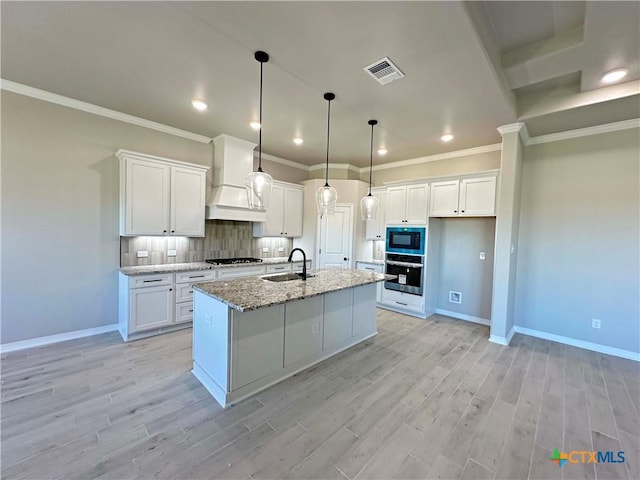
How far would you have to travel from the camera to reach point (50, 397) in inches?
90.4

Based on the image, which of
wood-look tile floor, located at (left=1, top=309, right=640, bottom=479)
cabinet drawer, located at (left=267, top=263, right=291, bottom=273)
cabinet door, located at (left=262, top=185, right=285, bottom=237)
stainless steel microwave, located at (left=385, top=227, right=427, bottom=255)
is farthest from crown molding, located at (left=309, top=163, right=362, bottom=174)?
wood-look tile floor, located at (left=1, top=309, right=640, bottom=479)

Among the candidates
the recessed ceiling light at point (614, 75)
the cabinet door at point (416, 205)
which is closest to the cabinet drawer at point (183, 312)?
the cabinet door at point (416, 205)

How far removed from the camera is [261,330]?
97.7 inches

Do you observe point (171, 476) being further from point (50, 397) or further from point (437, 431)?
point (437, 431)

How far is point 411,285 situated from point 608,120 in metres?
3.36

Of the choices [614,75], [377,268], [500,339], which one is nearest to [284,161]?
[377,268]

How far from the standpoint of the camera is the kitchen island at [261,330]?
7.48 feet

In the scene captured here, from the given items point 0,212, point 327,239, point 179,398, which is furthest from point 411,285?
point 0,212

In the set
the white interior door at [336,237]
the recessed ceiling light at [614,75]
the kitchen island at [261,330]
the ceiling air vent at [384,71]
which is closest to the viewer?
the kitchen island at [261,330]

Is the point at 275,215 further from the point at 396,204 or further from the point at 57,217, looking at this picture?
the point at 57,217

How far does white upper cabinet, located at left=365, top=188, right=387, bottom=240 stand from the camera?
5.35 metres

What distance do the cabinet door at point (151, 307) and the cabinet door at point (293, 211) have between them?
8.26ft

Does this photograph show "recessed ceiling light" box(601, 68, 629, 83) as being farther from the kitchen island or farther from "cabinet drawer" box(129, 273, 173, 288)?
"cabinet drawer" box(129, 273, 173, 288)

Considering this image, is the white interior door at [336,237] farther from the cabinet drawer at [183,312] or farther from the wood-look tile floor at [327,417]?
the cabinet drawer at [183,312]
